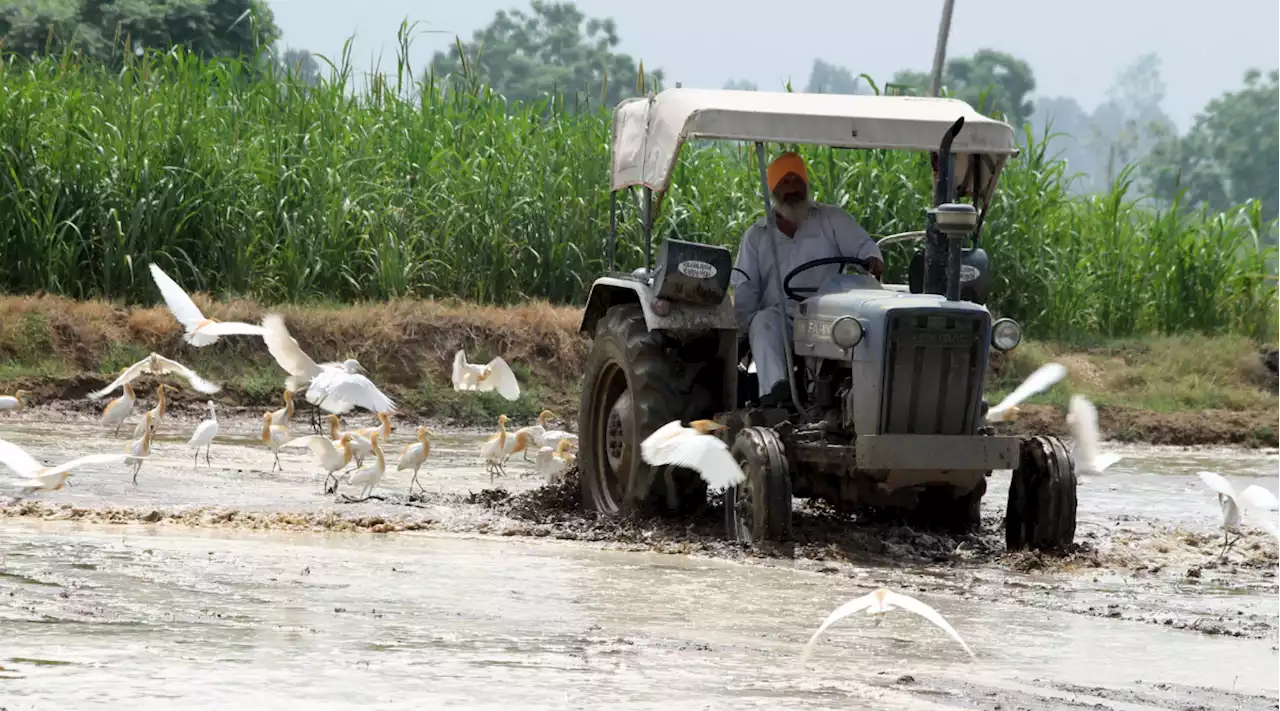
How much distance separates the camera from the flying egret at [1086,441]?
920 centimetres

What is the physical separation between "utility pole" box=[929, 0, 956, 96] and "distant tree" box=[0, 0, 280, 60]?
48.1 feet

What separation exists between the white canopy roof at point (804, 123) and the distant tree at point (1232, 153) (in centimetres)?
5990

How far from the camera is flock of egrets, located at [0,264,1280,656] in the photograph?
809 cm

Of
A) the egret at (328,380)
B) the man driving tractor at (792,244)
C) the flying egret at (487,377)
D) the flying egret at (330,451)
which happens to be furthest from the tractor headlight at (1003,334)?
the flying egret at (487,377)

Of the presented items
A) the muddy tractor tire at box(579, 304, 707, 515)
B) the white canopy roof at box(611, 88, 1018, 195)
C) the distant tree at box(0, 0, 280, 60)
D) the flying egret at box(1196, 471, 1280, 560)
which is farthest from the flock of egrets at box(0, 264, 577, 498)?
the distant tree at box(0, 0, 280, 60)

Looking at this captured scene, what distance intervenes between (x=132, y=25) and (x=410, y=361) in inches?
793

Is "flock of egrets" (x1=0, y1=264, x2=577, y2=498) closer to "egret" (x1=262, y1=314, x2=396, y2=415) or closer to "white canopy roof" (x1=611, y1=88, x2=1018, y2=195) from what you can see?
"egret" (x1=262, y1=314, x2=396, y2=415)

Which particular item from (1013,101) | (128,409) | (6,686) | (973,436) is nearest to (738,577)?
(973,436)

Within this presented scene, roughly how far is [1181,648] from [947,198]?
2721 mm

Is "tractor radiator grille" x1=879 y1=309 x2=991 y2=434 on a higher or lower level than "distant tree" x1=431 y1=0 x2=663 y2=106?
lower

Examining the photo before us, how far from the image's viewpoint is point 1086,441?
9242 mm

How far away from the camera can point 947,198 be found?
8648 mm

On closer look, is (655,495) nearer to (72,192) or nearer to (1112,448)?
(1112,448)

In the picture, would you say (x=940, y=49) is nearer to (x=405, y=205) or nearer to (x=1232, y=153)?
(x=405, y=205)
